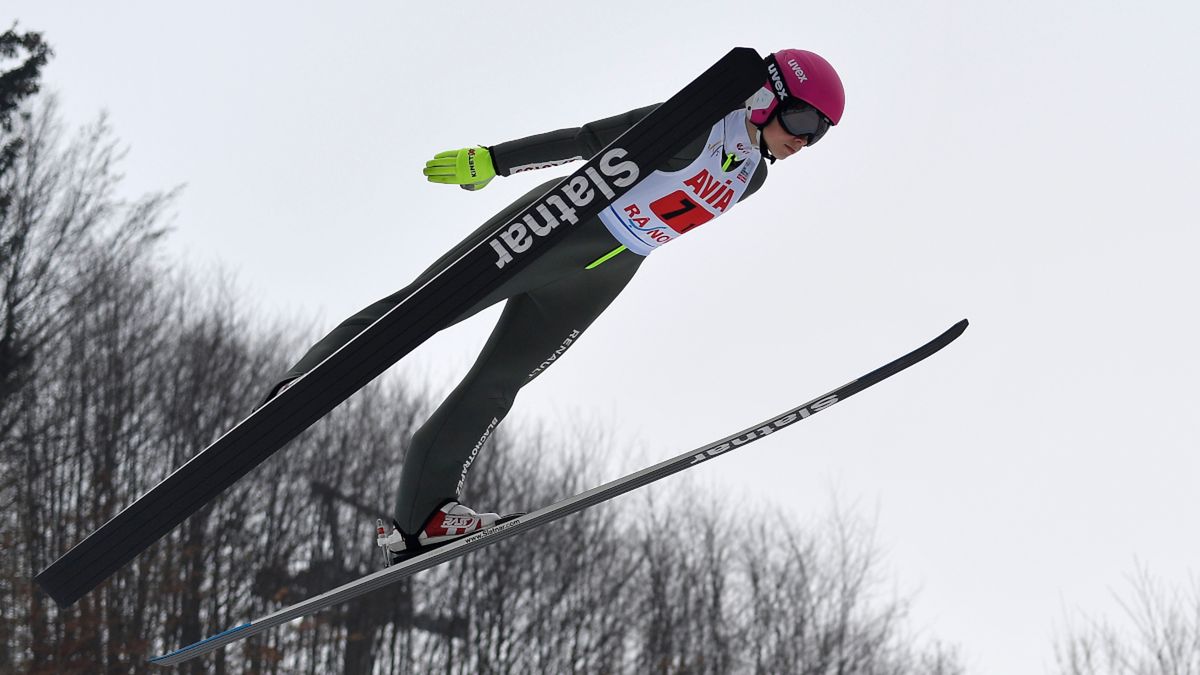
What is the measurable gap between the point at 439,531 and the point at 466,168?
134cm

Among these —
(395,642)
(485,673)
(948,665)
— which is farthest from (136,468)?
(948,665)

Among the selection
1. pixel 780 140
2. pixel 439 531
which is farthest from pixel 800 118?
pixel 439 531

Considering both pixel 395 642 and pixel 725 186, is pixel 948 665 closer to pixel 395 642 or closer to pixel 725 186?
pixel 395 642

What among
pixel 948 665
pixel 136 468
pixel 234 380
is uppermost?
pixel 234 380

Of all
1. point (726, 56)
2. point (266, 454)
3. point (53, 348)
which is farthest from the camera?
point (53, 348)

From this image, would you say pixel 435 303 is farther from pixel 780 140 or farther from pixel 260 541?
pixel 260 541

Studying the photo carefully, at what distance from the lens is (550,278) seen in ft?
14.4

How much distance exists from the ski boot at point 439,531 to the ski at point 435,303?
0.72 m

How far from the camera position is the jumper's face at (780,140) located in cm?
412

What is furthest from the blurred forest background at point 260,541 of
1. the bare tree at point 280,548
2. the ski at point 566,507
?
the ski at point 566,507

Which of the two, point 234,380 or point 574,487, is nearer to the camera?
point 234,380

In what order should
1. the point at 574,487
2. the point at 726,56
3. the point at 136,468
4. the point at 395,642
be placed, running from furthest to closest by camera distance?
the point at 574,487, the point at 395,642, the point at 136,468, the point at 726,56

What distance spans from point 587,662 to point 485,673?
255 cm

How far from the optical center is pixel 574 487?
30750 millimetres
